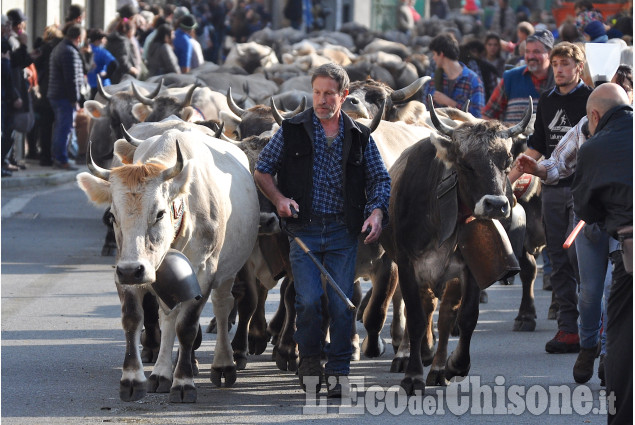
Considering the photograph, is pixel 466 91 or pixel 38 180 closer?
pixel 466 91

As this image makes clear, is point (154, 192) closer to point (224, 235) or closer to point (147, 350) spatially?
point (224, 235)

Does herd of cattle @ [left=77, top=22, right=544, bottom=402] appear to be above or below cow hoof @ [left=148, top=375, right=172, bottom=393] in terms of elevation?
above

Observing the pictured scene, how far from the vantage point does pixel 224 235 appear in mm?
8562

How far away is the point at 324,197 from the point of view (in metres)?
8.39

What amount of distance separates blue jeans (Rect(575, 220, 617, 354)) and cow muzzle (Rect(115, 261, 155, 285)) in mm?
2753

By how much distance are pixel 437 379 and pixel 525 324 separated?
8.14 feet

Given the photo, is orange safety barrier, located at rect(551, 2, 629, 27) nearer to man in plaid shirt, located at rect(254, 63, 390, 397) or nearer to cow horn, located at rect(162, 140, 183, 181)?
man in plaid shirt, located at rect(254, 63, 390, 397)

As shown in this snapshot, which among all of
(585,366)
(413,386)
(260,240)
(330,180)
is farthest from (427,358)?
(330,180)

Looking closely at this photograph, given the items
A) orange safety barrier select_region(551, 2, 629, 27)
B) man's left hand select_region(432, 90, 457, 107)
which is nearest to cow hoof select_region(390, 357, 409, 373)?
man's left hand select_region(432, 90, 457, 107)

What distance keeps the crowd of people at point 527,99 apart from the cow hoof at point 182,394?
0.73m

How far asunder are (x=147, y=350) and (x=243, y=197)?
4.54 ft

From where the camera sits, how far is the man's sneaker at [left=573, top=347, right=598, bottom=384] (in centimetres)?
873

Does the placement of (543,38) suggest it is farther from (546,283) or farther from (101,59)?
(101,59)

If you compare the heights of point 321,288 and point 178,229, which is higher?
point 178,229
